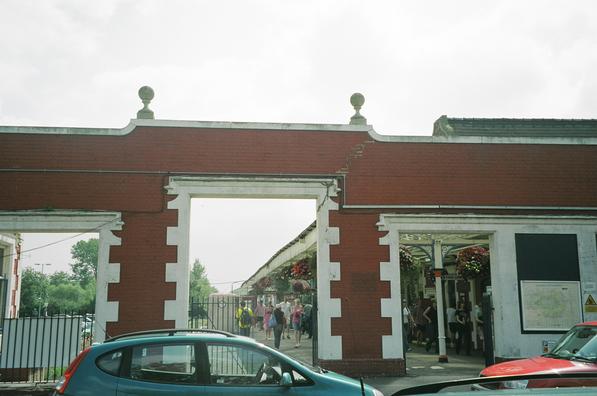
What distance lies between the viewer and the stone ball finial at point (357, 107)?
43.7 ft

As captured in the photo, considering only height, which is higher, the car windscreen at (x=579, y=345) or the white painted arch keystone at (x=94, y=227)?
the white painted arch keystone at (x=94, y=227)

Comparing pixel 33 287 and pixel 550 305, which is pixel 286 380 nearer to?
pixel 550 305

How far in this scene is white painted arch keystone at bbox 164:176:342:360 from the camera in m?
12.0

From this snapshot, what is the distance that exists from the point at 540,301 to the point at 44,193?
36.9ft

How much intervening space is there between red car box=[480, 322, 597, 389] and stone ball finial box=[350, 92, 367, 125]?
680 centimetres

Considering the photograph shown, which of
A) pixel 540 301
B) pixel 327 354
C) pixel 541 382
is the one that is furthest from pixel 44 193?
pixel 540 301

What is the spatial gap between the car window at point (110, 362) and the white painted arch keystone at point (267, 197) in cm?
542

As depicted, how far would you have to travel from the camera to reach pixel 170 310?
38.7 ft

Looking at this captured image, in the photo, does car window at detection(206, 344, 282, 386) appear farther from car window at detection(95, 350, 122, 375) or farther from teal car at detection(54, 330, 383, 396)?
car window at detection(95, 350, 122, 375)

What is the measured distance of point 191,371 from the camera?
20.8ft

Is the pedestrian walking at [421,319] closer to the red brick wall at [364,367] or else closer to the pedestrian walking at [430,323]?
the pedestrian walking at [430,323]

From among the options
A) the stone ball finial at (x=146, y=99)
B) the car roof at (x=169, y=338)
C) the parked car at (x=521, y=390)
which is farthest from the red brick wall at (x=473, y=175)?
the parked car at (x=521, y=390)

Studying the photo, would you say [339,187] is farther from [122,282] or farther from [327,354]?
[122,282]

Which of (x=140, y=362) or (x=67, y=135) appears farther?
(x=67, y=135)
